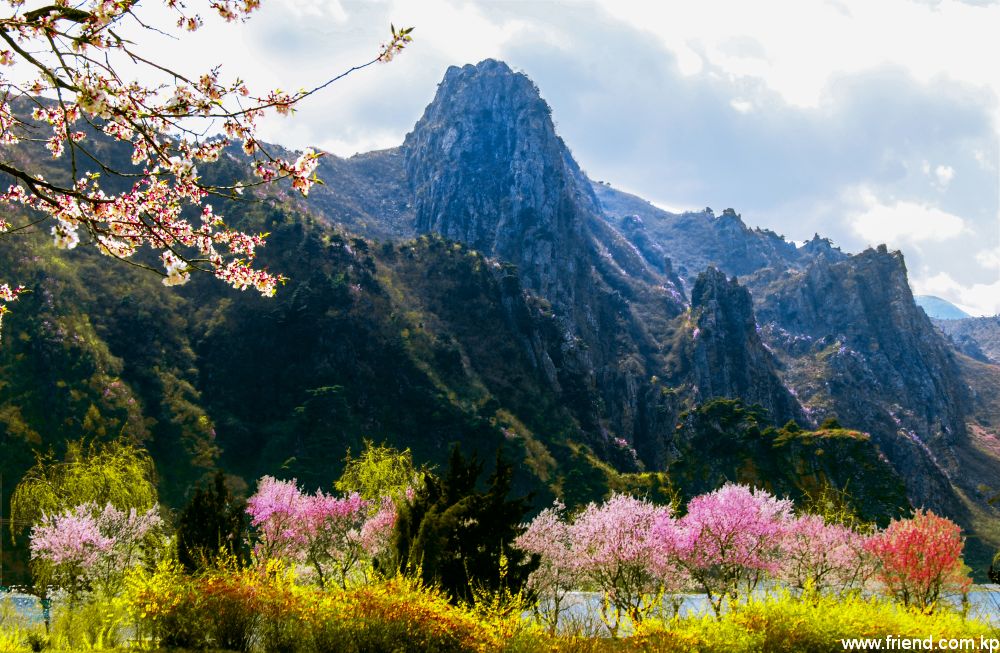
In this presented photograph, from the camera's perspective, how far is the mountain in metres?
63.3

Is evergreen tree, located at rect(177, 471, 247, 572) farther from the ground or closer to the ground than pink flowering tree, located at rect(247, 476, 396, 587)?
farther from the ground

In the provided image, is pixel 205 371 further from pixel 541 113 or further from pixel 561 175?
pixel 541 113

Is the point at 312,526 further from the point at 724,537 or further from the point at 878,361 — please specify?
the point at 878,361

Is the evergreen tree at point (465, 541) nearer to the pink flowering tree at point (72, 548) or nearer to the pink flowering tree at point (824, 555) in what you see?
the pink flowering tree at point (72, 548)

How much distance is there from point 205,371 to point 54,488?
40675 mm

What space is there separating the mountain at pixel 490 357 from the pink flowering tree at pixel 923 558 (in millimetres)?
34072

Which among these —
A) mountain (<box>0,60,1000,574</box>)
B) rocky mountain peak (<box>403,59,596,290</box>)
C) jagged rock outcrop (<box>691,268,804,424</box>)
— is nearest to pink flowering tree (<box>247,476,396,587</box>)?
mountain (<box>0,60,1000,574</box>)

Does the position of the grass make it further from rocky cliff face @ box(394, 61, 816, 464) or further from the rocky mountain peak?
the rocky mountain peak

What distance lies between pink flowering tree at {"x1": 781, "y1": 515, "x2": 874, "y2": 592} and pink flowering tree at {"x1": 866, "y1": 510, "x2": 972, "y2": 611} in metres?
4.34

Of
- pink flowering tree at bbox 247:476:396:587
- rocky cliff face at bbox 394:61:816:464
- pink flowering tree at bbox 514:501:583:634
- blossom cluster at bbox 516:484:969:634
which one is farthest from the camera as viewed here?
rocky cliff face at bbox 394:61:816:464

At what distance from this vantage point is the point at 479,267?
114 metres

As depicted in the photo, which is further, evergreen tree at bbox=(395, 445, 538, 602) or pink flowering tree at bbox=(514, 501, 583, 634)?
pink flowering tree at bbox=(514, 501, 583, 634)

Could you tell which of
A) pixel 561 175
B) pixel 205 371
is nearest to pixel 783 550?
pixel 205 371

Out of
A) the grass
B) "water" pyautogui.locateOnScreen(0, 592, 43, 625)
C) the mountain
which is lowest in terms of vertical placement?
"water" pyautogui.locateOnScreen(0, 592, 43, 625)
